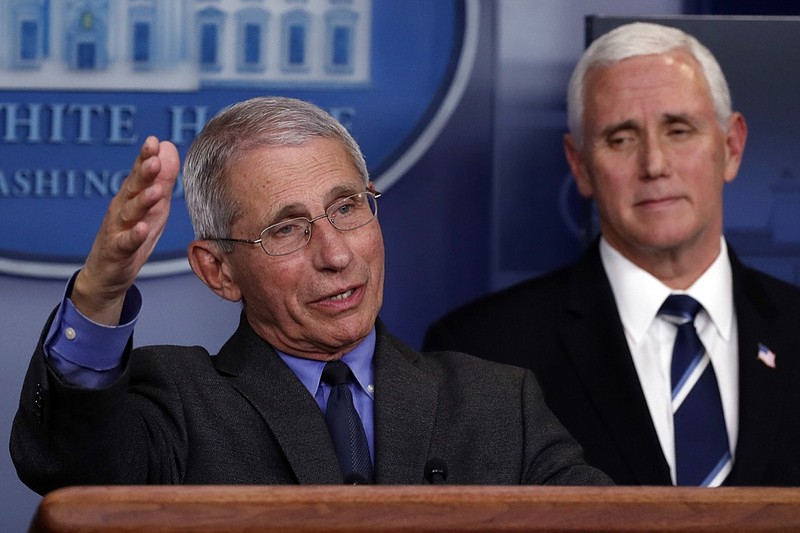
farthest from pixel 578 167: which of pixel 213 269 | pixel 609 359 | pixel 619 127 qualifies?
pixel 213 269

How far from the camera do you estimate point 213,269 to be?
2189 millimetres

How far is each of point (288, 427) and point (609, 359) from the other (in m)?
1.08

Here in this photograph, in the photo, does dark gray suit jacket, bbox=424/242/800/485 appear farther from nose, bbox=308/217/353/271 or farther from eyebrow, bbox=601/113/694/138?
nose, bbox=308/217/353/271

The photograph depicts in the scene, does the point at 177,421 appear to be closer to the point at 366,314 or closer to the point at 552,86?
the point at 366,314

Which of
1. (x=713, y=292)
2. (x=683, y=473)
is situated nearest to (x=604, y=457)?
(x=683, y=473)

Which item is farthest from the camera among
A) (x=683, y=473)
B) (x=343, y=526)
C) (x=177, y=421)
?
(x=683, y=473)

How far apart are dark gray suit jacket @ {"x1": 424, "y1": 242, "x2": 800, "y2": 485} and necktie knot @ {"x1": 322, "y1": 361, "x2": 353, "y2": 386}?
34.4 inches

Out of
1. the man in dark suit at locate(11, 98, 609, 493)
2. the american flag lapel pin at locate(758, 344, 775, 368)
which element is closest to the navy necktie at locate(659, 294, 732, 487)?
the american flag lapel pin at locate(758, 344, 775, 368)

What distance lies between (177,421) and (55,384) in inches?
11.5

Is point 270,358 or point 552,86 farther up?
point 552,86

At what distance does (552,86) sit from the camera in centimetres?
331

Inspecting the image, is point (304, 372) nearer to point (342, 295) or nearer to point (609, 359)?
point (342, 295)

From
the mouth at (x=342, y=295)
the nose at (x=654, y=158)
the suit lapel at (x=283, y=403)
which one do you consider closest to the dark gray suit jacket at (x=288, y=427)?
the suit lapel at (x=283, y=403)

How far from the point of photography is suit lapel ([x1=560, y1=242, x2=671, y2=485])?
8.82ft
